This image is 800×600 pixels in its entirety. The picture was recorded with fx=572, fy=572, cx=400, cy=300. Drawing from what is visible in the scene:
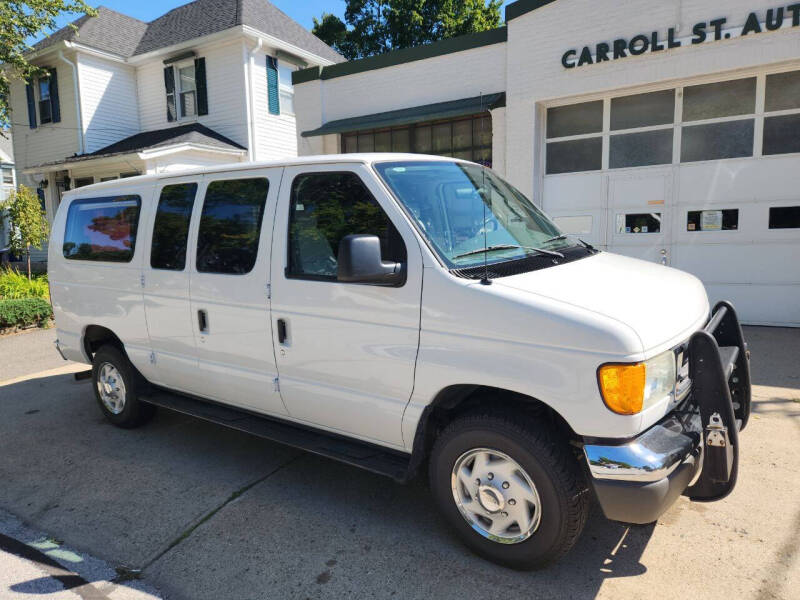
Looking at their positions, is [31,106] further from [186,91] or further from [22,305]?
[22,305]

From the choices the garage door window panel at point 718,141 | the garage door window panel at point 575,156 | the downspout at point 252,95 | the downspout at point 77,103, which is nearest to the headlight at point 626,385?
the garage door window panel at point 718,141

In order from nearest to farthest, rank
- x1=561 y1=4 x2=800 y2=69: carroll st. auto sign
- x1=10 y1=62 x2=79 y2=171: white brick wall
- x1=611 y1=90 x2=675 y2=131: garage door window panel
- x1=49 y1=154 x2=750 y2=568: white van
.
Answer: x1=49 y1=154 x2=750 y2=568: white van → x1=561 y1=4 x2=800 y2=69: carroll st. auto sign → x1=611 y1=90 x2=675 y2=131: garage door window panel → x1=10 y1=62 x2=79 y2=171: white brick wall

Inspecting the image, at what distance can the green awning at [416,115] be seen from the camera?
976cm

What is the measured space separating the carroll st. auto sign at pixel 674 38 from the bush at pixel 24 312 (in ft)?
31.5

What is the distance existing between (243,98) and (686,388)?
16.3 meters

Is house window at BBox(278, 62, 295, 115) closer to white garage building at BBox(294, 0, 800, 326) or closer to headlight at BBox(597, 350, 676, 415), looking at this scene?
white garage building at BBox(294, 0, 800, 326)

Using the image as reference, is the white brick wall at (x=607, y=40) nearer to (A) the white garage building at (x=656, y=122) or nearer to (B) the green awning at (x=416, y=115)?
(A) the white garage building at (x=656, y=122)

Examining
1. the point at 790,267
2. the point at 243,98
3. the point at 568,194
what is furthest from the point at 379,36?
the point at 790,267

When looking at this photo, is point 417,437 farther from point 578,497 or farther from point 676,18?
point 676,18

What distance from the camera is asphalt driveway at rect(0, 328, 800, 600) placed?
9.46 feet

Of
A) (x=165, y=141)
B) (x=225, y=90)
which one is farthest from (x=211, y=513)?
(x=225, y=90)

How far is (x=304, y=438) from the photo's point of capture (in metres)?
3.64

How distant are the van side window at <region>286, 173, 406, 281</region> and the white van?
0.01 meters

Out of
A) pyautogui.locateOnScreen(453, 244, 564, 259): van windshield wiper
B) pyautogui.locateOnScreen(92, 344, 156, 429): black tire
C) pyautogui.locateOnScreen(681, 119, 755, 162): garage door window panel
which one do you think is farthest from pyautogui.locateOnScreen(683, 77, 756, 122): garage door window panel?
pyautogui.locateOnScreen(92, 344, 156, 429): black tire
